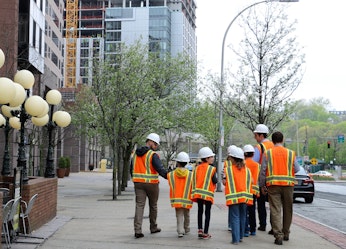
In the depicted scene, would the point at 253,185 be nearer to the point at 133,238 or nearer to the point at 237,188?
the point at 237,188

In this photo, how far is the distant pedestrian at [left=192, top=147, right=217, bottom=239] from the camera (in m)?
9.08

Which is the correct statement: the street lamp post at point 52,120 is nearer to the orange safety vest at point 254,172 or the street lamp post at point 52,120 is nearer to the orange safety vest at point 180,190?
the orange safety vest at point 180,190

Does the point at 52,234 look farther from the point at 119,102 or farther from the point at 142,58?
the point at 142,58

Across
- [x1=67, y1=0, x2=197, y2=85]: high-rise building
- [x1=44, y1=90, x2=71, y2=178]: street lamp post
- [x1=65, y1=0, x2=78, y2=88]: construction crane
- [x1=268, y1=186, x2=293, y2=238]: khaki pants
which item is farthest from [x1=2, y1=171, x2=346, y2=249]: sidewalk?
[x1=65, y1=0, x2=78, y2=88]: construction crane

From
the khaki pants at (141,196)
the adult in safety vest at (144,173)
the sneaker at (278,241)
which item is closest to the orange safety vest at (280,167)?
the sneaker at (278,241)

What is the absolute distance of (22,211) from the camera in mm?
9188

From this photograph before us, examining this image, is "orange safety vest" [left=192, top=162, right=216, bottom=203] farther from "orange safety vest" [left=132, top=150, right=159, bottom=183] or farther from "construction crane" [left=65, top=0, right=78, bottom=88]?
"construction crane" [left=65, top=0, right=78, bottom=88]

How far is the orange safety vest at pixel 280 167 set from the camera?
9.05 metres

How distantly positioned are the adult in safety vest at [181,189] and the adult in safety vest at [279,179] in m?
1.29

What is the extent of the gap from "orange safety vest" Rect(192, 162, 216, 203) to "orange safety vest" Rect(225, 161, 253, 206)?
40cm

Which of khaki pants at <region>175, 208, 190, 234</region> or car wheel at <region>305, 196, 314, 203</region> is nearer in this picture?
khaki pants at <region>175, 208, 190, 234</region>

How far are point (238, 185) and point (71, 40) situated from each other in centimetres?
13635

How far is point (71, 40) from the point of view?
140125 millimetres

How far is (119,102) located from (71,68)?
418 ft
